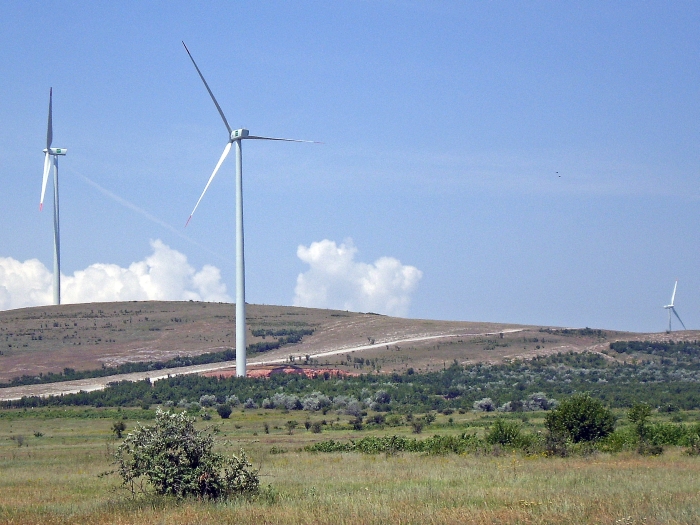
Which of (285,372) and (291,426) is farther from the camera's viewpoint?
(285,372)

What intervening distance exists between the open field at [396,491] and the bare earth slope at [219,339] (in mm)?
58155

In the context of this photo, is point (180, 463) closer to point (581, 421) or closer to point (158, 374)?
point (581, 421)

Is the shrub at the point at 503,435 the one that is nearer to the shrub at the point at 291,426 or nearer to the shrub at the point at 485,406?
the shrub at the point at 291,426

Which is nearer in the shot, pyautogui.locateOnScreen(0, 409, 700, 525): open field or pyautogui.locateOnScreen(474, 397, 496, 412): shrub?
pyautogui.locateOnScreen(0, 409, 700, 525): open field

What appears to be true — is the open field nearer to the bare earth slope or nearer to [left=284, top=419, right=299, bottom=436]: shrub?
[left=284, top=419, right=299, bottom=436]: shrub

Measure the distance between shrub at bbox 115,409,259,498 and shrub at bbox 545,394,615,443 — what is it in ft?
63.6

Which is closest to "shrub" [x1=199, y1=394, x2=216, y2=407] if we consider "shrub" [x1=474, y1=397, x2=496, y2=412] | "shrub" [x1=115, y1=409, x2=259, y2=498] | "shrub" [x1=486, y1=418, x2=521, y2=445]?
"shrub" [x1=474, y1=397, x2=496, y2=412]

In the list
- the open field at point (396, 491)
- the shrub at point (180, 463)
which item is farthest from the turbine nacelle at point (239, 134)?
the shrub at point (180, 463)

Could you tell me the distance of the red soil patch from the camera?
87438 mm

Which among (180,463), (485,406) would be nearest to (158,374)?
(485,406)

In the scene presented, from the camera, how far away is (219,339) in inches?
4569

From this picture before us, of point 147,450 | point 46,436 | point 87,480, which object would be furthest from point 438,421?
point 147,450

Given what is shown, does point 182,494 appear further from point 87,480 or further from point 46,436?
point 46,436

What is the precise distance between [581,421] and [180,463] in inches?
859
